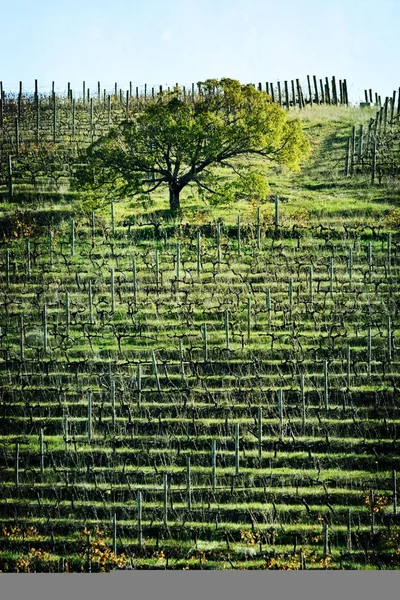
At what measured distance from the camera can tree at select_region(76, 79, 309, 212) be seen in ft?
20.7

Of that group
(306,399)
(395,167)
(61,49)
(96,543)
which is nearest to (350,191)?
(395,167)

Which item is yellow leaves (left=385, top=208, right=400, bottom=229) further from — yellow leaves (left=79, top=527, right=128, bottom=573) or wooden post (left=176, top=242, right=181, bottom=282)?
yellow leaves (left=79, top=527, right=128, bottom=573)

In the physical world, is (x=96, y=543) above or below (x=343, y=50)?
below

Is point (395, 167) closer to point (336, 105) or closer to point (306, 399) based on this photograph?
point (336, 105)

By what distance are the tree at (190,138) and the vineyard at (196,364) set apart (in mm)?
106

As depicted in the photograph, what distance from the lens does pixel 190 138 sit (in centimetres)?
635

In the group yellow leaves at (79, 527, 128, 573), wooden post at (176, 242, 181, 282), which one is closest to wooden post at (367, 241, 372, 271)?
wooden post at (176, 242, 181, 282)

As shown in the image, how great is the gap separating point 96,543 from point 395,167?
262cm

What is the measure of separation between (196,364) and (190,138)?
1258mm

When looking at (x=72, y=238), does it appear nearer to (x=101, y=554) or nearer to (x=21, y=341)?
(x=21, y=341)

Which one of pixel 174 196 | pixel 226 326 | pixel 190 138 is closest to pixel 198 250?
pixel 174 196

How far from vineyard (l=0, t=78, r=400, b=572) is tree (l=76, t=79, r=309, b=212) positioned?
0.11m

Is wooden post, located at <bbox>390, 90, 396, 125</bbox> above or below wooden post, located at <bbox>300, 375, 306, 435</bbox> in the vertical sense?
above

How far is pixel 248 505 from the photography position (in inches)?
230
